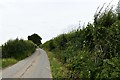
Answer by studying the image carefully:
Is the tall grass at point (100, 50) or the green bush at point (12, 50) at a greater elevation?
the green bush at point (12, 50)

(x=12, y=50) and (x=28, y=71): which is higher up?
(x=12, y=50)

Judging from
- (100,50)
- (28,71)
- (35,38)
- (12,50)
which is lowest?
(28,71)

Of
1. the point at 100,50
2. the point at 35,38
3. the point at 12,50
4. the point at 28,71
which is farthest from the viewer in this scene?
the point at 35,38

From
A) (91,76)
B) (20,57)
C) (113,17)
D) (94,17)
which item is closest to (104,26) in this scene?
(113,17)

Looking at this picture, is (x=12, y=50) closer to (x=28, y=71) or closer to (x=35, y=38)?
(x=28, y=71)

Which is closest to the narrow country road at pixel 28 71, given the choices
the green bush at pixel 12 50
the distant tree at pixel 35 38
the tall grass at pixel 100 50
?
the tall grass at pixel 100 50

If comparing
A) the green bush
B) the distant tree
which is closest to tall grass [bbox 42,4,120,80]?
the green bush

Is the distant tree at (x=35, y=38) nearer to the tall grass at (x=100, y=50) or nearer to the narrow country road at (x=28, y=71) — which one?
the narrow country road at (x=28, y=71)

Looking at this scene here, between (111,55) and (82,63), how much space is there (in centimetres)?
216

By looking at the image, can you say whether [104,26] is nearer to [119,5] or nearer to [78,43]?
[119,5]

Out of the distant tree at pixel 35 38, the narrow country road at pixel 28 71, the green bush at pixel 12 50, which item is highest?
the distant tree at pixel 35 38

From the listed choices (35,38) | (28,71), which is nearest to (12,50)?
(28,71)

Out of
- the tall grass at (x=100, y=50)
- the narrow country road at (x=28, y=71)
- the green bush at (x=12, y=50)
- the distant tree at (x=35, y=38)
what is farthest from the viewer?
the distant tree at (x=35, y=38)

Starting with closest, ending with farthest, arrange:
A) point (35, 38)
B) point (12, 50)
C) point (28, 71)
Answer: point (28, 71) → point (12, 50) → point (35, 38)
